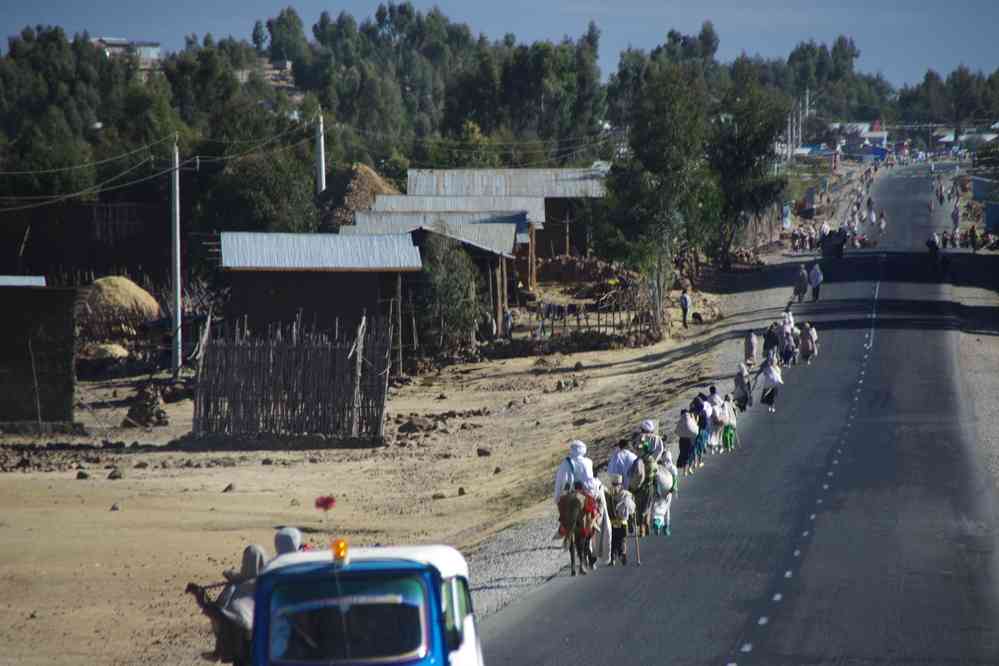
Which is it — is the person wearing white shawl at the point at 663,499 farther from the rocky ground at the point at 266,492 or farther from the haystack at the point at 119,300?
the haystack at the point at 119,300

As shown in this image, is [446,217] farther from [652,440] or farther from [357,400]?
[652,440]

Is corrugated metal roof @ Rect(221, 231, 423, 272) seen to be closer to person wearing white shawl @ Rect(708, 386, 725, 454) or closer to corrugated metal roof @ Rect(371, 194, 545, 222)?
corrugated metal roof @ Rect(371, 194, 545, 222)

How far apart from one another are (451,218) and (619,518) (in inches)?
1662

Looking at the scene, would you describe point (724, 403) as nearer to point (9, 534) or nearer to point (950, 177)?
point (9, 534)

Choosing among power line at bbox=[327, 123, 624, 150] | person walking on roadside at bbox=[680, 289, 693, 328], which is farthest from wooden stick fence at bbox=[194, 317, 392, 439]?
power line at bbox=[327, 123, 624, 150]

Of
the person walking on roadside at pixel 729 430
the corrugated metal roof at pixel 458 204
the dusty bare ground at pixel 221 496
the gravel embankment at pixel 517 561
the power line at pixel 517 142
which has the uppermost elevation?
the power line at pixel 517 142

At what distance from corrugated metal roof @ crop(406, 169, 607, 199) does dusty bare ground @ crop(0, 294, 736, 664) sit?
2497cm

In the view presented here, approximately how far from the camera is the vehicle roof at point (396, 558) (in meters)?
9.59

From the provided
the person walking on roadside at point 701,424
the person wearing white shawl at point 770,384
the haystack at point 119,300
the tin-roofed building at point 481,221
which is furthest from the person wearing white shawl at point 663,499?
the tin-roofed building at point 481,221

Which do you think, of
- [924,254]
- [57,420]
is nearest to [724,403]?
[57,420]

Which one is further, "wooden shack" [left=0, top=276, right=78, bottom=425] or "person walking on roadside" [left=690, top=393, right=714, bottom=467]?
"wooden shack" [left=0, top=276, right=78, bottom=425]

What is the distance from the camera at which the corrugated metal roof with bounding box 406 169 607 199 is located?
67312 millimetres

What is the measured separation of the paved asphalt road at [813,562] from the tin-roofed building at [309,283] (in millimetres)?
14317

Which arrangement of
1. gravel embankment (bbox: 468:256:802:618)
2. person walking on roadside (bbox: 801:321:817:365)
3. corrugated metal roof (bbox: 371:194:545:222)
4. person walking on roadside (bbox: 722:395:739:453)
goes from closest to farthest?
gravel embankment (bbox: 468:256:802:618)
person walking on roadside (bbox: 722:395:739:453)
person walking on roadside (bbox: 801:321:817:365)
corrugated metal roof (bbox: 371:194:545:222)
